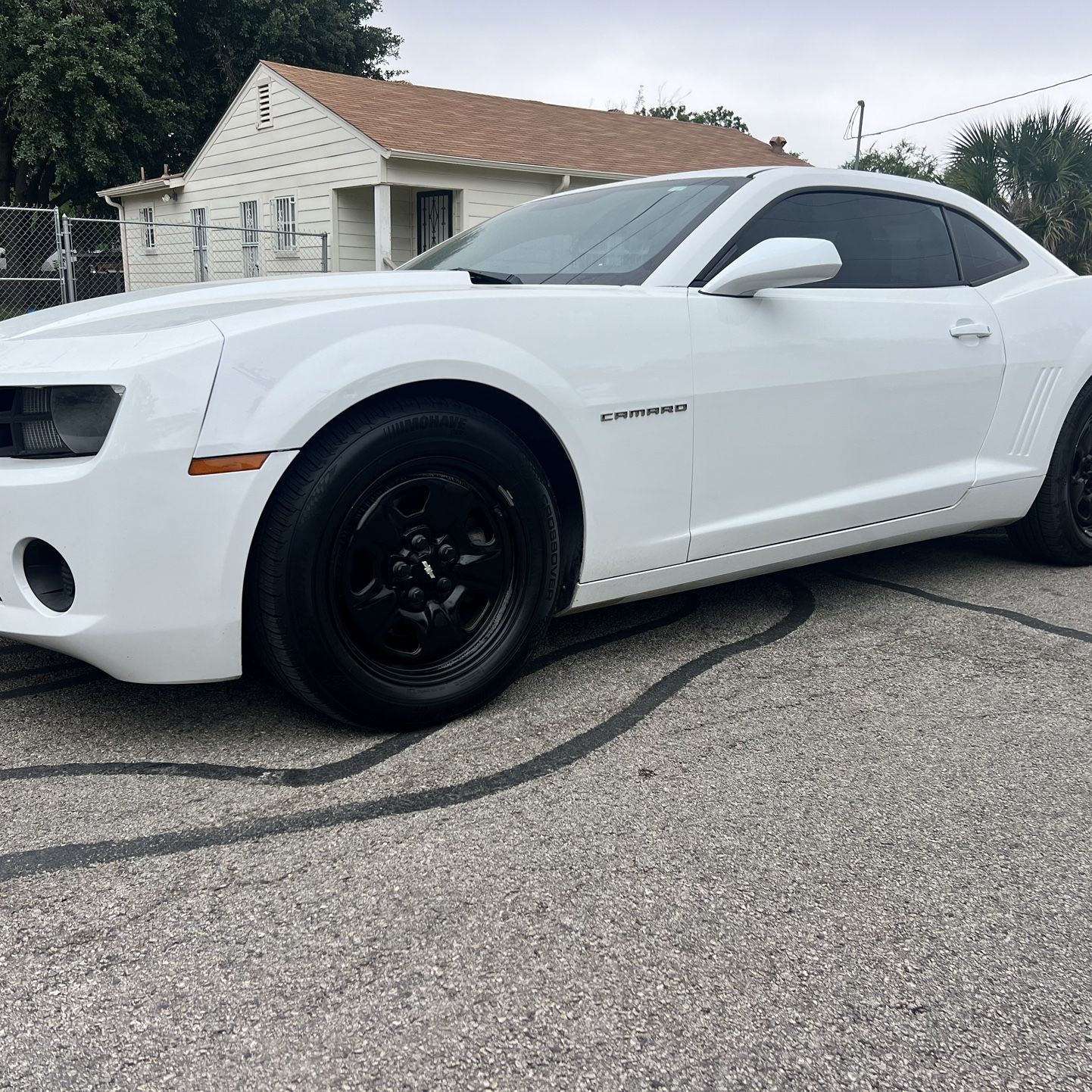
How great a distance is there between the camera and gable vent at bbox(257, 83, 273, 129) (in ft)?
59.0

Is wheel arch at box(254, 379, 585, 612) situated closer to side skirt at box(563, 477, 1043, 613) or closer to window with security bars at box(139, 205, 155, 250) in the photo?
side skirt at box(563, 477, 1043, 613)

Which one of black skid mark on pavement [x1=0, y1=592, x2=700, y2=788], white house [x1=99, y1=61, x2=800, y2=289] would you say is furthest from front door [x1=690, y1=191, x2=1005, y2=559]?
white house [x1=99, y1=61, x2=800, y2=289]

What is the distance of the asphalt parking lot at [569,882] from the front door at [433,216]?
47.6 feet

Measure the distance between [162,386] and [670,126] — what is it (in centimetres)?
2034

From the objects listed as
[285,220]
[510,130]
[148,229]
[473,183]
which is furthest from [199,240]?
[473,183]

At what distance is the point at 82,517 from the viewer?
2.25 meters

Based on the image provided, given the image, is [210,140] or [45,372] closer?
[45,372]

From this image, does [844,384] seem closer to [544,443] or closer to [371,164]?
[544,443]

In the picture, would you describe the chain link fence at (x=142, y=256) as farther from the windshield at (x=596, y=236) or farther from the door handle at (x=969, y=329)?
the door handle at (x=969, y=329)

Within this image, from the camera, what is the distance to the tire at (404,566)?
2383mm

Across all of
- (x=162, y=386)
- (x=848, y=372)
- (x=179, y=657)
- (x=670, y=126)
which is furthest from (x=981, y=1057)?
(x=670, y=126)

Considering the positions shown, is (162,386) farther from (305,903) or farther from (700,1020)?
(700,1020)

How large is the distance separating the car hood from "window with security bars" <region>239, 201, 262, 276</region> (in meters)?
15.4

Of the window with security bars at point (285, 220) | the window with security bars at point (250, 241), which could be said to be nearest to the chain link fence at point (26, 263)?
the window with security bars at point (250, 241)
